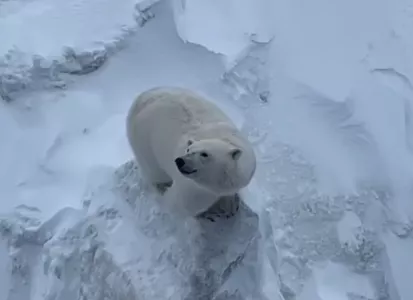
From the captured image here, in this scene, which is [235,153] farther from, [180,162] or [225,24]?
[225,24]

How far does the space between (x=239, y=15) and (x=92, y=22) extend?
39.3 inches

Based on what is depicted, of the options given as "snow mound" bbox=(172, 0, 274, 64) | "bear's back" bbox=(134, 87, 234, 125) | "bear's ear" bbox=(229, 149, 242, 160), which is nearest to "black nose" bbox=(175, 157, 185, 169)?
"bear's ear" bbox=(229, 149, 242, 160)

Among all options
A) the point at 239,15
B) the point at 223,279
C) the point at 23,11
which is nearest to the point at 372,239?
the point at 223,279

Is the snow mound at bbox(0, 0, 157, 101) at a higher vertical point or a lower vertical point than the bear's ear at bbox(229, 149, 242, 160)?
lower

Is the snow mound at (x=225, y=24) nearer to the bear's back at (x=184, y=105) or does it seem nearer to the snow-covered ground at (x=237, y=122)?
the snow-covered ground at (x=237, y=122)

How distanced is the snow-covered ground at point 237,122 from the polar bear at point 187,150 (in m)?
0.26

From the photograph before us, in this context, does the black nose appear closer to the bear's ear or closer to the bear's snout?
the bear's snout

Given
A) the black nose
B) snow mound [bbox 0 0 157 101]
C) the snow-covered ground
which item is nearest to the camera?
the black nose

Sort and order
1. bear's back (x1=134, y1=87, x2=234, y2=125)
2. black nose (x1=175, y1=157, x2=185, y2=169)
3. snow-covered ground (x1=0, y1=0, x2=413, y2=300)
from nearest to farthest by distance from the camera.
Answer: black nose (x1=175, y1=157, x2=185, y2=169) < bear's back (x1=134, y1=87, x2=234, y2=125) < snow-covered ground (x1=0, y1=0, x2=413, y2=300)

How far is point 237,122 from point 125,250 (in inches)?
45.1

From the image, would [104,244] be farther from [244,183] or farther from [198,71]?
[198,71]

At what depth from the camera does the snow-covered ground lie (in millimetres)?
3398

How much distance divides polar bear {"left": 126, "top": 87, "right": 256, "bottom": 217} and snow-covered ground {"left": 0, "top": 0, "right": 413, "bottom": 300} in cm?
26

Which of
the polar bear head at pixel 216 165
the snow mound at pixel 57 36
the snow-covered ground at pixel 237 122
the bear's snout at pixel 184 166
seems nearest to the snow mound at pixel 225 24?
the snow-covered ground at pixel 237 122
